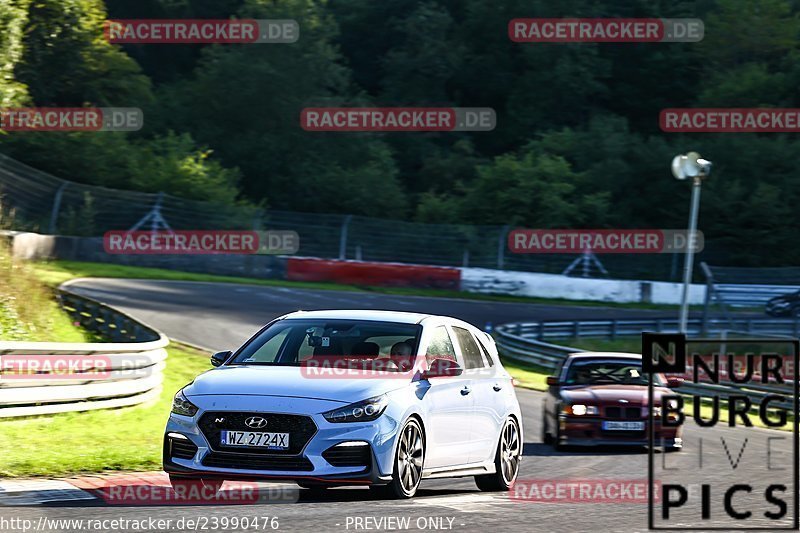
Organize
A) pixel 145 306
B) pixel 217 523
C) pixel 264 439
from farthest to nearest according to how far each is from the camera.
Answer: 1. pixel 145 306
2. pixel 264 439
3. pixel 217 523

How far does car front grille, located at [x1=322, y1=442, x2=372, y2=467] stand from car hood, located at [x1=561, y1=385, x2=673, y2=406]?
26.0 feet

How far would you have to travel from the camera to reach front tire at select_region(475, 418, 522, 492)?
11812 millimetres

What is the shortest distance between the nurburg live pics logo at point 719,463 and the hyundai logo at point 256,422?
9.34 ft

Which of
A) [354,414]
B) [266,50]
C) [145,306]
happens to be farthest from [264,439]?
[266,50]

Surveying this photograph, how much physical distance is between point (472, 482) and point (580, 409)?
4.26 metres

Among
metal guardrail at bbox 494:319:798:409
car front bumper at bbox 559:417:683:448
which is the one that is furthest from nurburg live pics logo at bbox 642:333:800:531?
metal guardrail at bbox 494:319:798:409

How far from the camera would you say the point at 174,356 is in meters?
24.1

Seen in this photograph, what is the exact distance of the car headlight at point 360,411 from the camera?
9430mm

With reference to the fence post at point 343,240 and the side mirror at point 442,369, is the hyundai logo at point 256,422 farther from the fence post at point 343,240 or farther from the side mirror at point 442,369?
the fence post at point 343,240

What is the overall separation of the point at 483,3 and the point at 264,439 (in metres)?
61.1

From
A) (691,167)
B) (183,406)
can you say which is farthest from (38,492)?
(691,167)

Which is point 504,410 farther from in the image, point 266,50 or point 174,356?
point 266,50

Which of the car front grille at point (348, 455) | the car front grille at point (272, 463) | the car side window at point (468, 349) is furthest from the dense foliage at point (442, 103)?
the car front grille at point (348, 455)

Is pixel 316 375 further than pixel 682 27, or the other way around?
pixel 682 27
